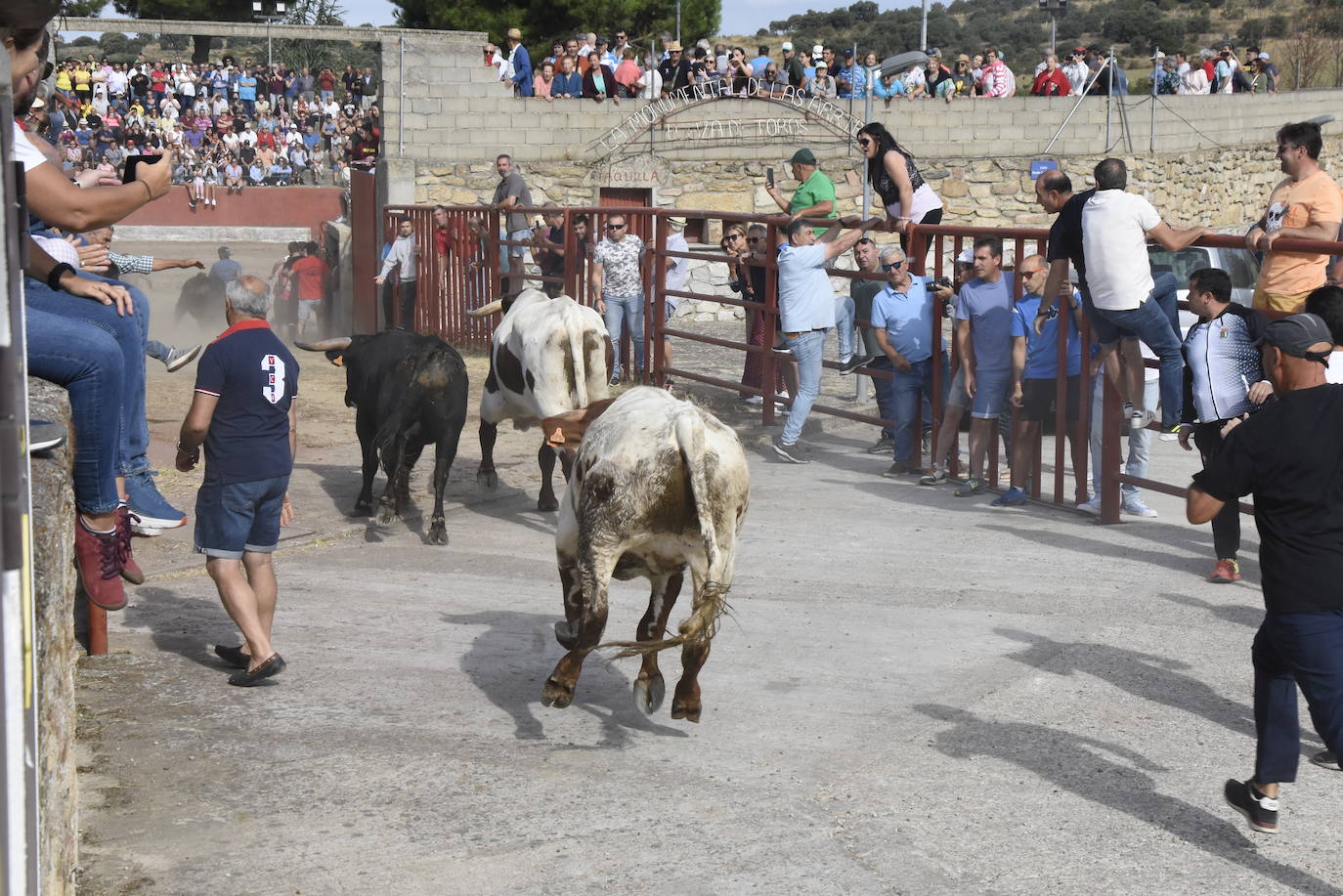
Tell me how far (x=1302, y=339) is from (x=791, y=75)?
80.7 ft

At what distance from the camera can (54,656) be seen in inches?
143

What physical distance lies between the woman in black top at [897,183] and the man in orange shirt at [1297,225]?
330 cm

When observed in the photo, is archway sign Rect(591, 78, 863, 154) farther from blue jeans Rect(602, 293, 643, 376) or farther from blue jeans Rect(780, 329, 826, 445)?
blue jeans Rect(780, 329, 826, 445)

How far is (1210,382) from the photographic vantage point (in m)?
7.22

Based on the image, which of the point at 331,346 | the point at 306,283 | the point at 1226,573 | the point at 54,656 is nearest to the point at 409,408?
the point at 331,346

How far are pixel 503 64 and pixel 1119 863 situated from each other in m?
23.4

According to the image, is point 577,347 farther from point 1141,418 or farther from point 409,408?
point 1141,418

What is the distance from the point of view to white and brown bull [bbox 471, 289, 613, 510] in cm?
939

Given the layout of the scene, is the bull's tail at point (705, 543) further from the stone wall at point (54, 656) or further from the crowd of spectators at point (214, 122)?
the crowd of spectators at point (214, 122)

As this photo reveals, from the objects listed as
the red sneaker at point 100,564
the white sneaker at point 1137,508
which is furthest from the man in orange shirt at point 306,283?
the red sneaker at point 100,564

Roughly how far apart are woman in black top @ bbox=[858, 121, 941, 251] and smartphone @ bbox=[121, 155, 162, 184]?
700 centimetres

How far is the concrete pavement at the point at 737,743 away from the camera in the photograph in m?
4.45

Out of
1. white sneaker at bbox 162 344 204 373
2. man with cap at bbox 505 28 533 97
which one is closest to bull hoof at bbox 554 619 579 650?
white sneaker at bbox 162 344 204 373

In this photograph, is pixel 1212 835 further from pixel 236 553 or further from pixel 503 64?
pixel 503 64
